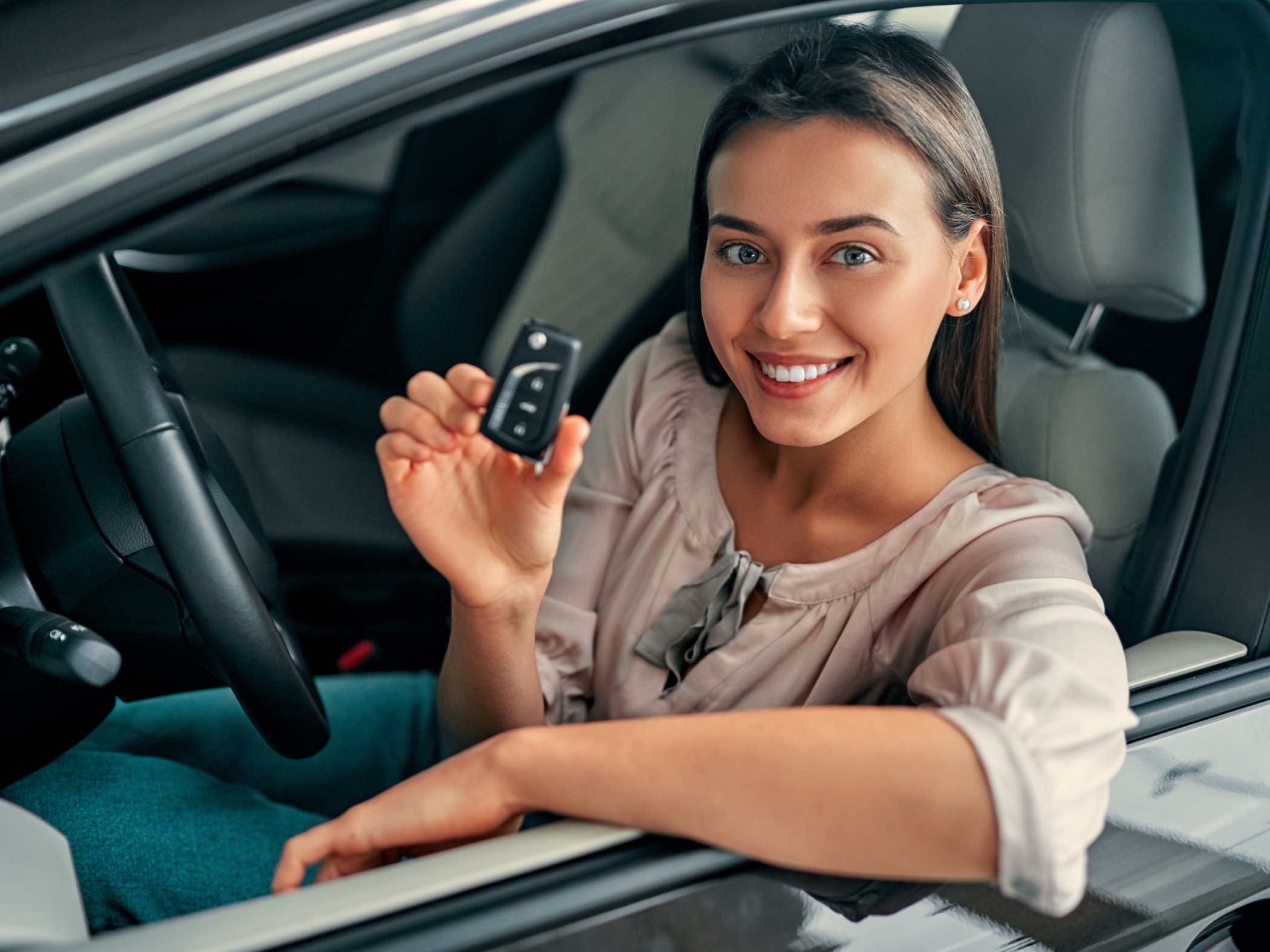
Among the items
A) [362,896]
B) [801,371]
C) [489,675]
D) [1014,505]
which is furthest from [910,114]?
[362,896]

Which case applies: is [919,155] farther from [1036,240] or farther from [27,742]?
[27,742]

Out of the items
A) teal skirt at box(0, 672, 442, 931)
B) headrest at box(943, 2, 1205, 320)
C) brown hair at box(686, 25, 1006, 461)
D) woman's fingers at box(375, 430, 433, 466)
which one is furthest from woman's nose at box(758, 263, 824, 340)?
teal skirt at box(0, 672, 442, 931)

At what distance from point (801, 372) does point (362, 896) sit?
648 mm

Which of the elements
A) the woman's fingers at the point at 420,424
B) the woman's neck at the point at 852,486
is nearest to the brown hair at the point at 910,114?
the woman's neck at the point at 852,486

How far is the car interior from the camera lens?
1.13m

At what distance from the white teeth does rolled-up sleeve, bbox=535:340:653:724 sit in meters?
0.33

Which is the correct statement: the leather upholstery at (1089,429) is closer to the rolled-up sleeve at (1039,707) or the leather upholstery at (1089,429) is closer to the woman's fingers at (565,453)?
the rolled-up sleeve at (1039,707)

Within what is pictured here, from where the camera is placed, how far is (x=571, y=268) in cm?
199

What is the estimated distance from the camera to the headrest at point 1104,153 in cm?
113

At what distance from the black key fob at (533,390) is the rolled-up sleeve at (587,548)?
1.44 ft

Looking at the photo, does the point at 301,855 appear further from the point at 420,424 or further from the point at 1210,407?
the point at 1210,407

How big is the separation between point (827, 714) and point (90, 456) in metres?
0.81

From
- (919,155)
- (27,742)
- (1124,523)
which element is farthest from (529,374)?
(1124,523)

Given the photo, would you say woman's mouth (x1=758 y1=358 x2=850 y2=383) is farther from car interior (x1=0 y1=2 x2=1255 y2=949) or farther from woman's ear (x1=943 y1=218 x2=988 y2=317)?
car interior (x1=0 y1=2 x2=1255 y2=949)
